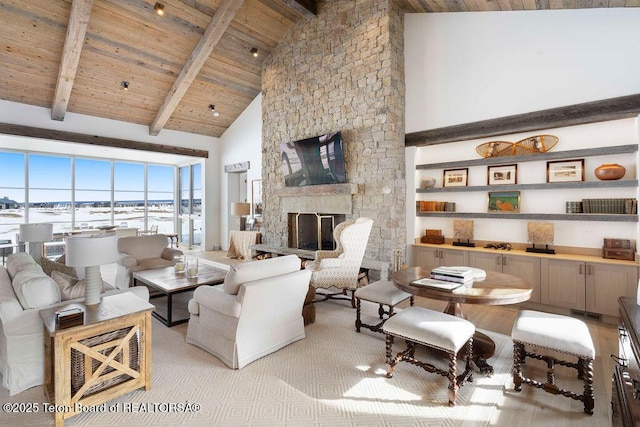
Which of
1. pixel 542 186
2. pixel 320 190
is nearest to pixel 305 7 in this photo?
pixel 320 190

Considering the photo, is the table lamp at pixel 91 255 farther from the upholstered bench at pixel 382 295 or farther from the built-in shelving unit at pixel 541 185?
the built-in shelving unit at pixel 541 185

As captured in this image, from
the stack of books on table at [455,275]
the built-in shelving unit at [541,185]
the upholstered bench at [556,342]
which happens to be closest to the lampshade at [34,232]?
the stack of books on table at [455,275]

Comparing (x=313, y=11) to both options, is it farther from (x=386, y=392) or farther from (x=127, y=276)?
(x=386, y=392)

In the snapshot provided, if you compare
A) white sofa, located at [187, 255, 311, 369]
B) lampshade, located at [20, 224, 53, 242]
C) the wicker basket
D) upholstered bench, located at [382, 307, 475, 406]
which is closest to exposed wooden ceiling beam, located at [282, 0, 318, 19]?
white sofa, located at [187, 255, 311, 369]

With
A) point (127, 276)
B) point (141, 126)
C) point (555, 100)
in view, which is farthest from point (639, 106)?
point (141, 126)

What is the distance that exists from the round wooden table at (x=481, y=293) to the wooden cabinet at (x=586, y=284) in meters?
1.53

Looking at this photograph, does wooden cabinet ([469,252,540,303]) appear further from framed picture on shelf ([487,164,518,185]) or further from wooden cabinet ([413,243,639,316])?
framed picture on shelf ([487,164,518,185])

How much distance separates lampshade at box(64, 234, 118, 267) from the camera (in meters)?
2.24

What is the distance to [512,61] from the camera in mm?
4355

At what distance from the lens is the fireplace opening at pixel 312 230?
620 cm

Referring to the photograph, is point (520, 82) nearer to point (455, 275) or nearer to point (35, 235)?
point (455, 275)

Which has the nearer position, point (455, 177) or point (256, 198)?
point (455, 177)

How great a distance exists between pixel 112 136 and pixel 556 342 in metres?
8.98

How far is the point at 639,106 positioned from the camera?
3.40 metres
